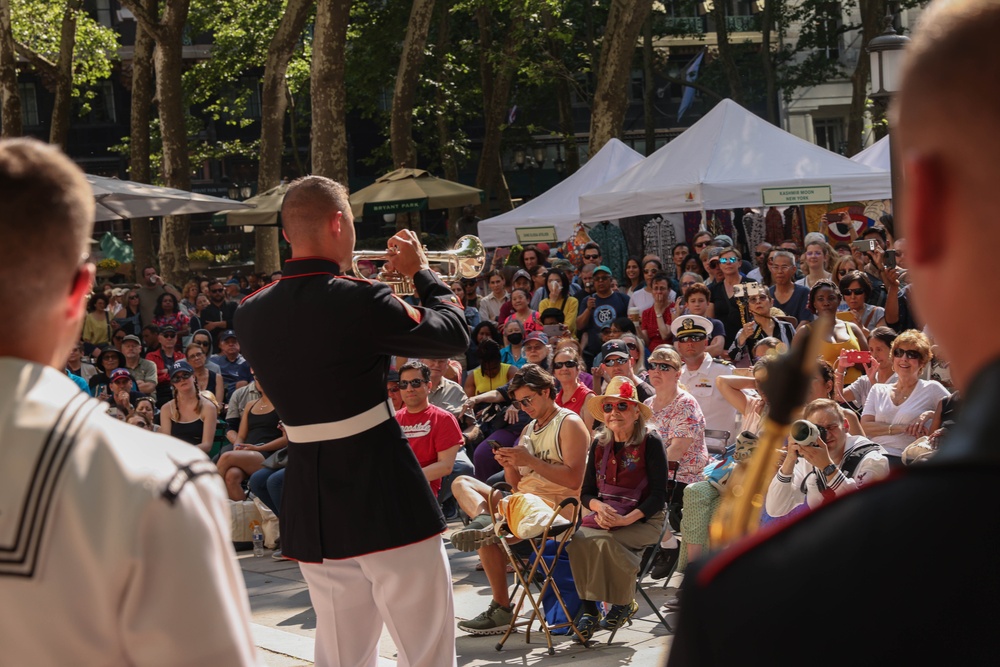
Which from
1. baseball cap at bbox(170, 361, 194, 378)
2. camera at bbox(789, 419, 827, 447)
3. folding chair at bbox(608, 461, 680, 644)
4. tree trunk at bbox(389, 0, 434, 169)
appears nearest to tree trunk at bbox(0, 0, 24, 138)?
tree trunk at bbox(389, 0, 434, 169)

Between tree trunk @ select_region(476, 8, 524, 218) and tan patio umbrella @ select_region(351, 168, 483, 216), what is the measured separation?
1187 centimetres

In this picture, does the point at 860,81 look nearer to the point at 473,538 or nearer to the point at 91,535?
the point at 473,538

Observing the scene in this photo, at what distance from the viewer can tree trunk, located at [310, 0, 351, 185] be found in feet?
63.7

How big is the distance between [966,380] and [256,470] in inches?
413

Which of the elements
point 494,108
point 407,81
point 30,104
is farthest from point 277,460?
point 30,104

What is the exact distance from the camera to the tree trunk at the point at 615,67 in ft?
73.6

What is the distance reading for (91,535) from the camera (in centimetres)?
170

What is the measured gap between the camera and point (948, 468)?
1.01m

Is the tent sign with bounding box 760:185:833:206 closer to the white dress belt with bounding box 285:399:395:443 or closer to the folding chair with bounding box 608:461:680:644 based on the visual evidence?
the folding chair with bounding box 608:461:680:644

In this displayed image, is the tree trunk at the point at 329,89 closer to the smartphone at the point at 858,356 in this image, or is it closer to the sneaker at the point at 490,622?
the smartphone at the point at 858,356

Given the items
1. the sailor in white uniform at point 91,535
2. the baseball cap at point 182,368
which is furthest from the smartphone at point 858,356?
the sailor in white uniform at point 91,535

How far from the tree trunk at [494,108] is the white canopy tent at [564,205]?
10939mm

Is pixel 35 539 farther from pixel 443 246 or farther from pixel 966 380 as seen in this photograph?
pixel 443 246

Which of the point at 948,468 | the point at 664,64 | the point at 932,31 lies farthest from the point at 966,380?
the point at 664,64
